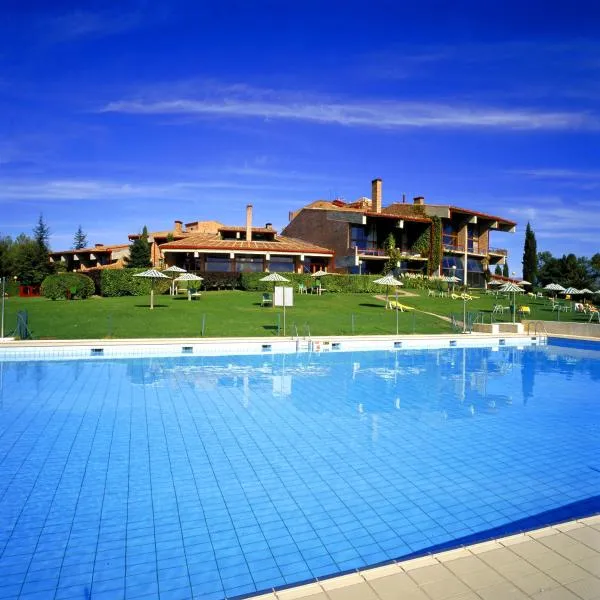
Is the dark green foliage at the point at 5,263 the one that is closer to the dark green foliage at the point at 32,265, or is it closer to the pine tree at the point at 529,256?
the dark green foliage at the point at 32,265

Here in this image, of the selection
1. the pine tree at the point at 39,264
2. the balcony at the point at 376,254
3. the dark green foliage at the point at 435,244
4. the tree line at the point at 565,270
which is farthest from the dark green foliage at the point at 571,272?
the pine tree at the point at 39,264

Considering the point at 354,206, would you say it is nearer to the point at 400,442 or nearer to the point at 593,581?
the point at 400,442

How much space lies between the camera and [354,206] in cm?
5231

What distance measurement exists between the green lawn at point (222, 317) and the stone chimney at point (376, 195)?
16.6m

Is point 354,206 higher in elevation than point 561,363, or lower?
higher

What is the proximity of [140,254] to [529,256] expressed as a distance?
41.5 meters

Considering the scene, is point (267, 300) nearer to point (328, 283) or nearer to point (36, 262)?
point (328, 283)

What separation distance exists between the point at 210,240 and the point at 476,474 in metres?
38.3

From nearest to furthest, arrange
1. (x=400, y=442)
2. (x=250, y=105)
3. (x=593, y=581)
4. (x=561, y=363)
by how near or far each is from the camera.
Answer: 1. (x=593, y=581)
2. (x=400, y=442)
3. (x=561, y=363)
4. (x=250, y=105)

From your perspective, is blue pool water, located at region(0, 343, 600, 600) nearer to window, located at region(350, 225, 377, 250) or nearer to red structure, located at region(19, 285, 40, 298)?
red structure, located at region(19, 285, 40, 298)

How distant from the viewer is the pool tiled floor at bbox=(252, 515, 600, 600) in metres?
3.44

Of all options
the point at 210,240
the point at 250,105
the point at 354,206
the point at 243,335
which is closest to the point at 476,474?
the point at 243,335

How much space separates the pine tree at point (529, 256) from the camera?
177 ft

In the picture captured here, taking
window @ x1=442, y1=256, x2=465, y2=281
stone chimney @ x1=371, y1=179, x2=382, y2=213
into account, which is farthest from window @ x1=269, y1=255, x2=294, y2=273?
window @ x1=442, y1=256, x2=465, y2=281
